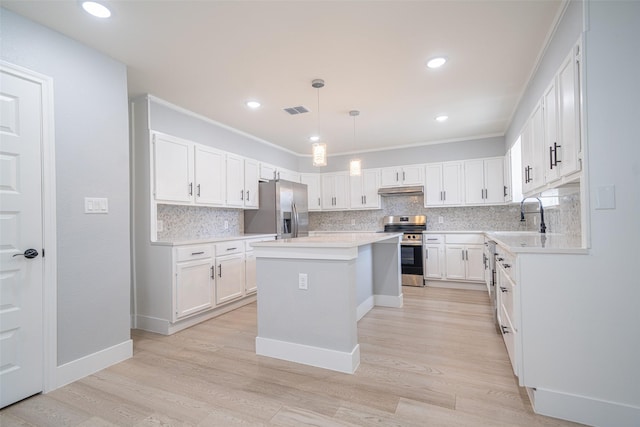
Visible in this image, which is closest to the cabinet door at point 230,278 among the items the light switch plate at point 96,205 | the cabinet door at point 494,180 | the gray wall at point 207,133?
the light switch plate at point 96,205

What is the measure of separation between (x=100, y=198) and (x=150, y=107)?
4.53 ft

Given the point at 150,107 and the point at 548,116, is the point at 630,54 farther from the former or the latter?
the point at 150,107

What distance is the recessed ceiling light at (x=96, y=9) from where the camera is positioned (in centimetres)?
195

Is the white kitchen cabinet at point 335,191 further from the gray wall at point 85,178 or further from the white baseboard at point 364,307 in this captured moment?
the gray wall at point 85,178

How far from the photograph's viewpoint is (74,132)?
2.31 m

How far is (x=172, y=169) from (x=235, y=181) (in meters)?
1.06

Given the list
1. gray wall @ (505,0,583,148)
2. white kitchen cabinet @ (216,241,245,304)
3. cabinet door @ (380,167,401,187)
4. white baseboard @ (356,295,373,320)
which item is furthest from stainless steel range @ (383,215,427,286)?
white kitchen cabinet @ (216,241,245,304)

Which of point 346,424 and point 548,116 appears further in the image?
point 548,116

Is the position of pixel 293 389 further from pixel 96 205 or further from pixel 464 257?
pixel 464 257

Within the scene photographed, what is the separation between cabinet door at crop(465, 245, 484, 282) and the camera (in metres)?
4.80

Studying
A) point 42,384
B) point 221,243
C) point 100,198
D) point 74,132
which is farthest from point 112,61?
point 42,384

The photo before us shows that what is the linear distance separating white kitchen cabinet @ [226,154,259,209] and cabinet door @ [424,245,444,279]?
3.03 metres

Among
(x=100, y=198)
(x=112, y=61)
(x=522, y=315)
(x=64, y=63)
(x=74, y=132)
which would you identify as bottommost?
(x=522, y=315)

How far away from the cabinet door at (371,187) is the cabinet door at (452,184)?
119cm
